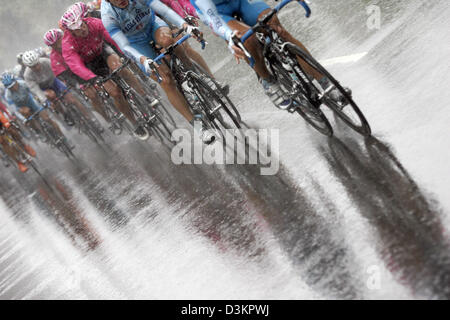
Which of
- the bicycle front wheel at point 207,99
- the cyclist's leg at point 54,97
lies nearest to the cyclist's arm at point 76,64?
the bicycle front wheel at point 207,99

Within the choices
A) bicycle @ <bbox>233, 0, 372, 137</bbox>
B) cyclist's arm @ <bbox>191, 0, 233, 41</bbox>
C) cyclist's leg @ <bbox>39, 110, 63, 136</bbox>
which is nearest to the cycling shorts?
cyclist's arm @ <bbox>191, 0, 233, 41</bbox>

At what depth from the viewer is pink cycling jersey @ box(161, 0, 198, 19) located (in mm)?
11477

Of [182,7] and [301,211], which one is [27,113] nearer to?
[182,7]

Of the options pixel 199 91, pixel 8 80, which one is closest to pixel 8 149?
pixel 8 80

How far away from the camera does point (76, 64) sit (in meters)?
11.9

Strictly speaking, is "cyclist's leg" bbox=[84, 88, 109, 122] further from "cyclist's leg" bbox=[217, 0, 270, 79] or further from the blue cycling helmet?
"cyclist's leg" bbox=[217, 0, 270, 79]

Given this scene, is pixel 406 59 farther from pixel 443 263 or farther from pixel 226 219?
pixel 443 263

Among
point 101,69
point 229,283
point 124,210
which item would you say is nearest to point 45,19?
point 101,69

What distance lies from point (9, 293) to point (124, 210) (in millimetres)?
1885

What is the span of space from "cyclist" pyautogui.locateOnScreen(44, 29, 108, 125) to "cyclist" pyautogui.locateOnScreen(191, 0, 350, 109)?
6.76m

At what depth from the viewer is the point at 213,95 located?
911 centimetres

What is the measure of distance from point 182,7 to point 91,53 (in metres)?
1.80

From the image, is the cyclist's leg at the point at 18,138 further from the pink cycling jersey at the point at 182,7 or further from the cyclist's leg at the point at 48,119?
the pink cycling jersey at the point at 182,7
